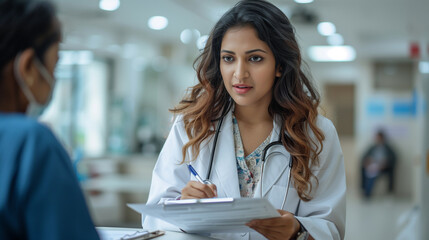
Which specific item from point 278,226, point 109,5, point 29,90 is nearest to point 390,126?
point 109,5

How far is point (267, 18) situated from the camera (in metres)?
1.68

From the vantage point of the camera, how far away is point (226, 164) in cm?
167

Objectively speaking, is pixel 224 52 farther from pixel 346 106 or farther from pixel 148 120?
pixel 346 106

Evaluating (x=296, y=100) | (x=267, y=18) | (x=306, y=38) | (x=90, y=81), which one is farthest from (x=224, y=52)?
(x=306, y=38)

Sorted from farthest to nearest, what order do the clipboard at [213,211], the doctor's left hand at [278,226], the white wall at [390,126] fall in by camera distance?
the white wall at [390,126] < the doctor's left hand at [278,226] < the clipboard at [213,211]

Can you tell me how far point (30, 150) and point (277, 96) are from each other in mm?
1162

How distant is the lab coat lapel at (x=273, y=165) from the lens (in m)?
1.61

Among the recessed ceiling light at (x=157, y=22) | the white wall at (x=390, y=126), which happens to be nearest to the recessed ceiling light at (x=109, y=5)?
the recessed ceiling light at (x=157, y=22)

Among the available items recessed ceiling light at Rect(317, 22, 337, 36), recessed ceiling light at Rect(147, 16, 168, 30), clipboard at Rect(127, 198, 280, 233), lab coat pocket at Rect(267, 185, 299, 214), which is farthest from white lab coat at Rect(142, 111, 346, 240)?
recessed ceiling light at Rect(317, 22, 337, 36)

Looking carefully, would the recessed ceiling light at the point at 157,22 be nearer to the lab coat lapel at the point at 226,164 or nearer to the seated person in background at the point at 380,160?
the lab coat lapel at the point at 226,164

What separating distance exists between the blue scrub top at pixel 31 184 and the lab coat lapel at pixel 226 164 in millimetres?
871

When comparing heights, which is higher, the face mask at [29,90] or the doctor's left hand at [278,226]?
the face mask at [29,90]

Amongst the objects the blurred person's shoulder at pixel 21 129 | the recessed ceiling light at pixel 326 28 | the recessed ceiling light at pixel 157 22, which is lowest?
the blurred person's shoulder at pixel 21 129

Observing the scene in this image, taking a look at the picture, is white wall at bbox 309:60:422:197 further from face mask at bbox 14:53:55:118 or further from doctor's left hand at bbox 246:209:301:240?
face mask at bbox 14:53:55:118
